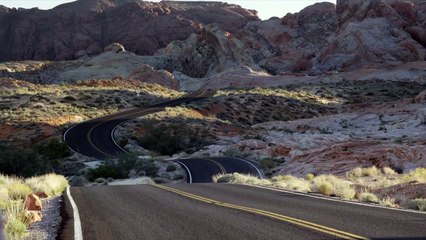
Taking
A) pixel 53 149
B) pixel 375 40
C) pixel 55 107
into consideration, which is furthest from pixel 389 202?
pixel 375 40

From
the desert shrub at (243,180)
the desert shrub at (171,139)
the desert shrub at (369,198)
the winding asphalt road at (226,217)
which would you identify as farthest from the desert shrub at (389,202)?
the desert shrub at (171,139)

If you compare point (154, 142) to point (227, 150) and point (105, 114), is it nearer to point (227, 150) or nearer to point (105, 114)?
point (227, 150)

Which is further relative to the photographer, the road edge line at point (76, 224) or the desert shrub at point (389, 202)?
the desert shrub at point (389, 202)

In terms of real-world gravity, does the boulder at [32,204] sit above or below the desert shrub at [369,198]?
below

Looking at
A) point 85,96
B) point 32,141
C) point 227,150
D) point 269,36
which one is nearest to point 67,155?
point 32,141

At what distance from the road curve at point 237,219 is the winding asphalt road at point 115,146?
60.4 ft

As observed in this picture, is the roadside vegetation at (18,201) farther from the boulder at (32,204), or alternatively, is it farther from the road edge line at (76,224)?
the road edge line at (76,224)

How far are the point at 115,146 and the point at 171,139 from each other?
6.40 meters

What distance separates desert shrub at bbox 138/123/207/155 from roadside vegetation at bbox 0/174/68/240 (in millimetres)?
34379

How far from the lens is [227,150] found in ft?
151

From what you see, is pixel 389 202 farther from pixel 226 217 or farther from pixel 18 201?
pixel 18 201

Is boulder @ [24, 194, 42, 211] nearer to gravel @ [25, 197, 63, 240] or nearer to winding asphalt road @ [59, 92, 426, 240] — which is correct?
gravel @ [25, 197, 63, 240]

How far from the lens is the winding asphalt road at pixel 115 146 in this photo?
34056 millimetres

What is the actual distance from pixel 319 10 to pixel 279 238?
179915mm
